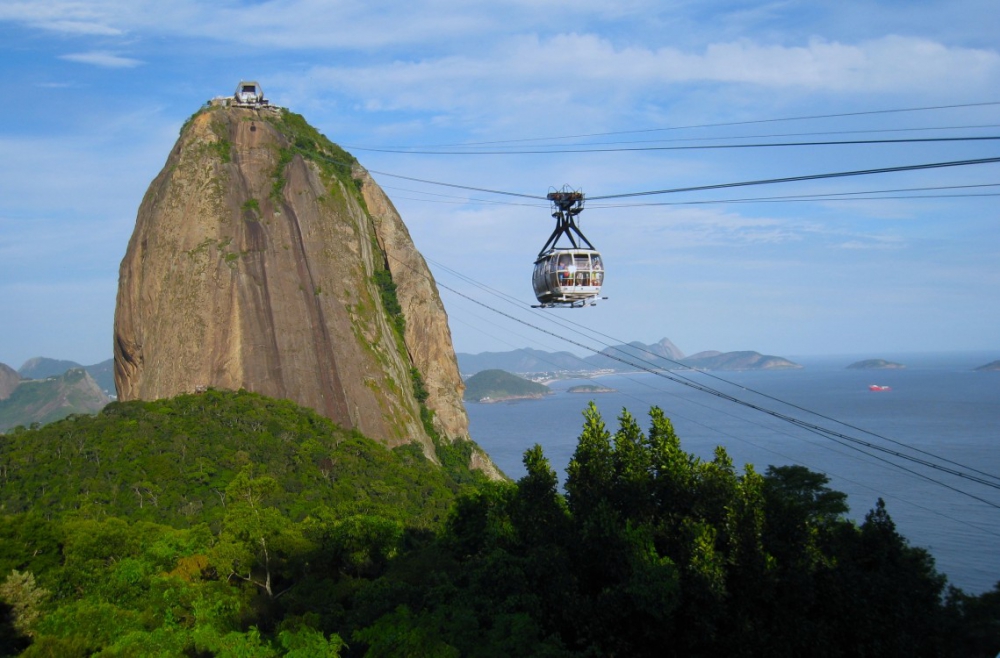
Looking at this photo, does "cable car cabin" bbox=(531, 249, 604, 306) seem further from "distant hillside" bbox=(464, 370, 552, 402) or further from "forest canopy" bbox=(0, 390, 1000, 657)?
"distant hillside" bbox=(464, 370, 552, 402)

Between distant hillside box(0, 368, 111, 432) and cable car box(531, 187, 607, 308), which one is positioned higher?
cable car box(531, 187, 607, 308)

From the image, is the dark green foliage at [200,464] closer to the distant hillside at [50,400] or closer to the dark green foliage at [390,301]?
the dark green foliage at [390,301]

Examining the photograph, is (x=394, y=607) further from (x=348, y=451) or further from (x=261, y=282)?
(x=261, y=282)

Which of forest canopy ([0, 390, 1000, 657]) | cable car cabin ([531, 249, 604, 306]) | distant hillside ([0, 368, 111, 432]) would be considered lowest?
distant hillside ([0, 368, 111, 432])

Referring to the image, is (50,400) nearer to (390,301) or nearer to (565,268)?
(390,301)

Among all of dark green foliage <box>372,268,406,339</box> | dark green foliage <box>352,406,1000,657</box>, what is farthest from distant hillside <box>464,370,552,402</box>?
dark green foliage <box>352,406,1000,657</box>

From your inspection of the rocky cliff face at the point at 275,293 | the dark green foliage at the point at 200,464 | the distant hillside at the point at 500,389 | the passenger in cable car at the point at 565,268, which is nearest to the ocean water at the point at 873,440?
the passenger in cable car at the point at 565,268

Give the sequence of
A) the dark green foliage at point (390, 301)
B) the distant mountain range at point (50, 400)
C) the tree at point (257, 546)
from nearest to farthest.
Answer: the tree at point (257, 546), the dark green foliage at point (390, 301), the distant mountain range at point (50, 400)
